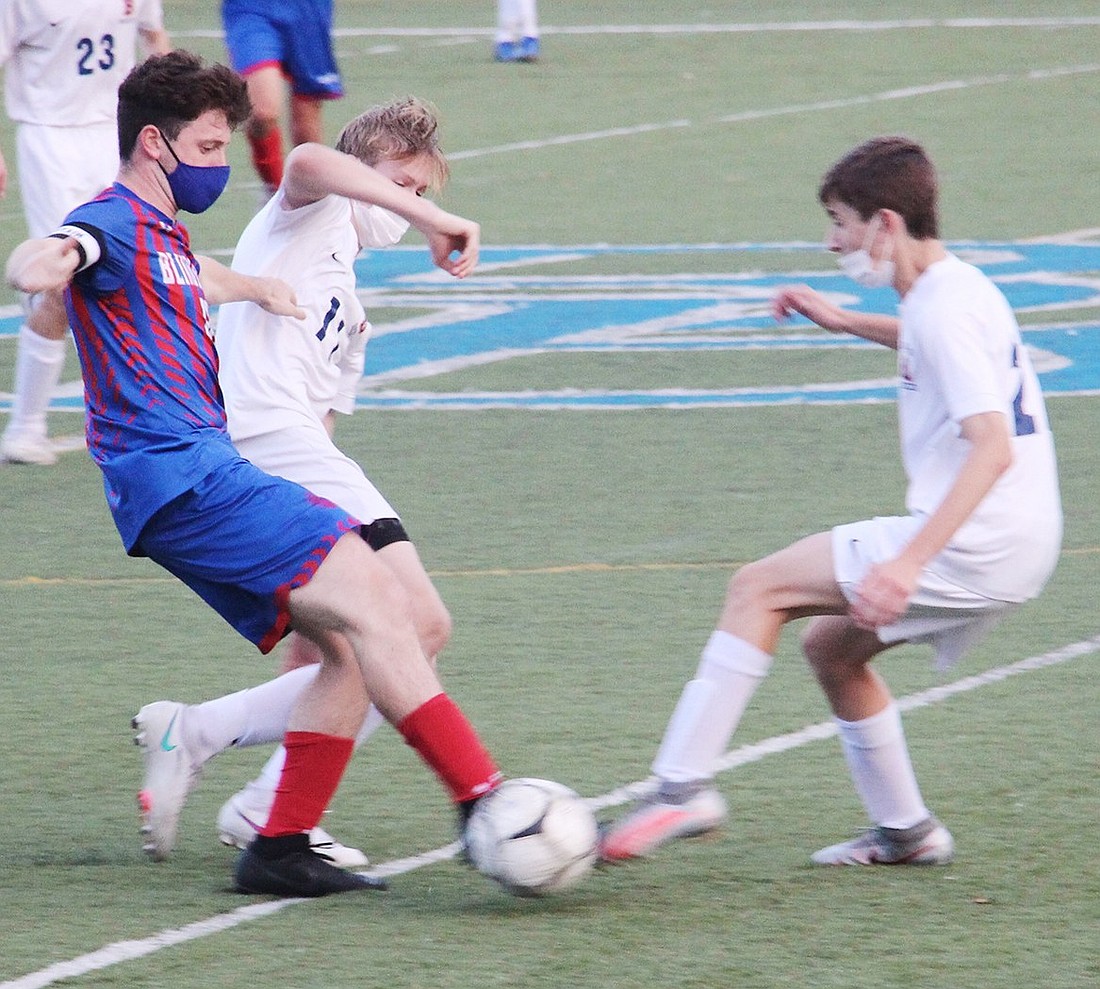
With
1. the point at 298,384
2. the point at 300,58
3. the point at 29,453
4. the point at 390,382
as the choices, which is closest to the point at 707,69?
the point at 300,58

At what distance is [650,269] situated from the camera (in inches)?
487

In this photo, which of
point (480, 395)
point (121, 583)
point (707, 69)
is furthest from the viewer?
point (707, 69)

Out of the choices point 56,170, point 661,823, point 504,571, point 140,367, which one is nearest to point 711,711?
point 661,823

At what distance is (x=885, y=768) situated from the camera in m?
4.45

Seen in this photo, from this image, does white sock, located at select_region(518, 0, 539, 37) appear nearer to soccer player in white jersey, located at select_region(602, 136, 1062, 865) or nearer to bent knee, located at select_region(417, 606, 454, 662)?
bent knee, located at select_region(417, 606, 454, 662)

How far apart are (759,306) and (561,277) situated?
4.39 ft

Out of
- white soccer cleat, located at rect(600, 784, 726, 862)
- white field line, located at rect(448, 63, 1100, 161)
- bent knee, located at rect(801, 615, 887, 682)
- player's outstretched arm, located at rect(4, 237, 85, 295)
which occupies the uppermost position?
player's outstretched arm, located at rect(4, 237, 85, 295)

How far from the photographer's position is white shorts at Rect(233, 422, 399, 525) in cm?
482

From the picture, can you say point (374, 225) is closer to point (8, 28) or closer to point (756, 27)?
point (8, 28)

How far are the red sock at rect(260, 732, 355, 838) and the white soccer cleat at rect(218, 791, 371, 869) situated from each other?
2.4 inches

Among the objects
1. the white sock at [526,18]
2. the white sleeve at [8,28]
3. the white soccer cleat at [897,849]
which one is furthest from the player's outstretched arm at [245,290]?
the white sock at [526,18]

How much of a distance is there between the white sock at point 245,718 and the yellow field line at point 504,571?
7.20 ft

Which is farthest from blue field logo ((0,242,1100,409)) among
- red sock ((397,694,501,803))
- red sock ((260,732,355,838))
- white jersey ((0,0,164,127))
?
red sock ((397,694,501,803))

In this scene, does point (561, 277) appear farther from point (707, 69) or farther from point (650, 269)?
point (707, 69)
